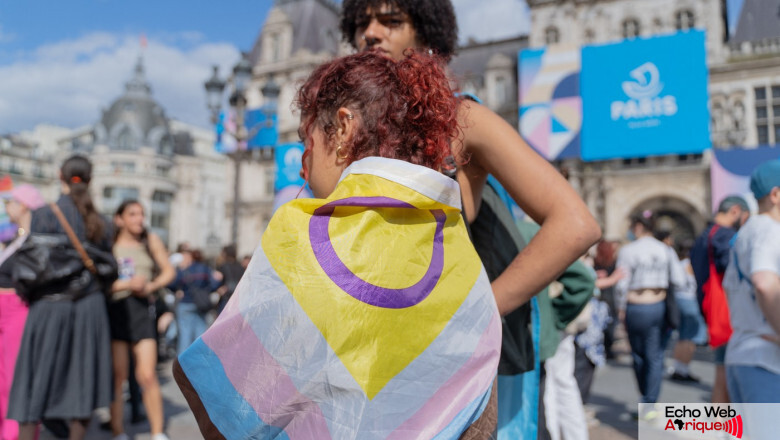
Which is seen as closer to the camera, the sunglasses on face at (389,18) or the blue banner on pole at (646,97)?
the sunglasses on face at (389,18)

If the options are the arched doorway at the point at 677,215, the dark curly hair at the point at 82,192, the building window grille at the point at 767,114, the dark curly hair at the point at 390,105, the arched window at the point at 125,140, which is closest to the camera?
the dark curly hair at the point at 390,105

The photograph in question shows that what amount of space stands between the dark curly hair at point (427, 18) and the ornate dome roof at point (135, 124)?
6188cm

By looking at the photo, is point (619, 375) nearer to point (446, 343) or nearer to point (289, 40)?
point (446, 343)

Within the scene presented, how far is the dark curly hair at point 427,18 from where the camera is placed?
5.90 ft

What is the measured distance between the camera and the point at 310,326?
2.93 ft

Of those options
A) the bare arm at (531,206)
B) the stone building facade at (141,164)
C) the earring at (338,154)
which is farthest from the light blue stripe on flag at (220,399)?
the stone building facade at (141,164)

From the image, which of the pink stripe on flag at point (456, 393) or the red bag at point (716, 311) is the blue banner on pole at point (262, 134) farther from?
the pink stripe on flag at point (456, 393)

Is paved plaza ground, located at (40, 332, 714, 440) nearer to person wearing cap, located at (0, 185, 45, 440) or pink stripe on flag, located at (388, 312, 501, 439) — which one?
person wearing cap, located at (0, 185, 45, 440)

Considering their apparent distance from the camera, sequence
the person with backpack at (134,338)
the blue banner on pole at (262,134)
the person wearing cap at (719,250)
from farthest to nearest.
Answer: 1. the blue banner on pole at (262,134)
2. the person wearing cap at (719,250)
3. the person with backpack at (134,338)

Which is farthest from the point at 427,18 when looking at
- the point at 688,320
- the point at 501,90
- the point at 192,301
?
the point at 501,90

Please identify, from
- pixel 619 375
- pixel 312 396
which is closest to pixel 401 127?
pixel 312 396

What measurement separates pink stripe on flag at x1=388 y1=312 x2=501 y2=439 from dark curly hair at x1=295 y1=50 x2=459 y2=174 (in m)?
0.40

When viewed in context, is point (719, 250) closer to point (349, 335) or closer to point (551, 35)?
point (349, 335)

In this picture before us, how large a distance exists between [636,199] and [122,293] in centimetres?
2114
